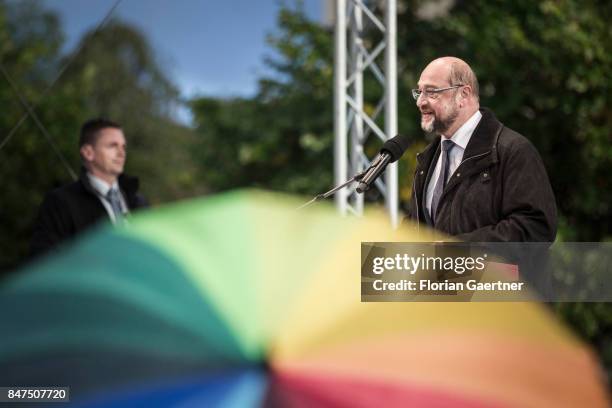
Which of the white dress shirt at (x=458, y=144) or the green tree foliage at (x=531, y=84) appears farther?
the green tree foliage at (x=531, y=84)

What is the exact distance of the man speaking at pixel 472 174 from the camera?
82.1 inches

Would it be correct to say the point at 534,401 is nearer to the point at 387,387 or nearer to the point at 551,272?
the point at 387,387

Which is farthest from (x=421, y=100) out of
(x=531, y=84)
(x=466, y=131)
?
(x=531, y=84)

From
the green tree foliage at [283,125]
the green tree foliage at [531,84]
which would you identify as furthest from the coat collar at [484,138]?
the green tree foliage at [283,125]

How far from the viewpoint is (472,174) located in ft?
7.37

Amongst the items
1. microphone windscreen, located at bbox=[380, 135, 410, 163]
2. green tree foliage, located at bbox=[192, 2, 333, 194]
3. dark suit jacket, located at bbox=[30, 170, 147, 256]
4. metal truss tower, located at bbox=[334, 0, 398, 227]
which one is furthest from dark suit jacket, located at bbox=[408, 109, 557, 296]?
green tree foliage, located at bbox=[192, 2, 333, 194]

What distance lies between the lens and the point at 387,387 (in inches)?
34.2

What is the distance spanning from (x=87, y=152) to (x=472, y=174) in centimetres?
220

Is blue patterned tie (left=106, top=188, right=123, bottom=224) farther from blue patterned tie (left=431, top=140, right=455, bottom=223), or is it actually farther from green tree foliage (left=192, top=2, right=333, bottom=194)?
green tree foliage (left=192, top=2, right=333, bottom=194)

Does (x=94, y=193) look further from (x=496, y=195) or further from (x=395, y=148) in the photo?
(x=496, y=195)

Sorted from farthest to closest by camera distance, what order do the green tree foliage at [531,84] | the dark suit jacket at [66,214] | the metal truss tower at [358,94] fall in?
the green tree foliage at [531,84] < the metal truss tower at [358,94] < the dark suit jacket at [66,214]

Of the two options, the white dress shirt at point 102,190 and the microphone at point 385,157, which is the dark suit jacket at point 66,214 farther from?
the microphone at point 385,157

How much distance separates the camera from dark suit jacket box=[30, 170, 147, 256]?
3746mm

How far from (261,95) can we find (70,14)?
12847mm
